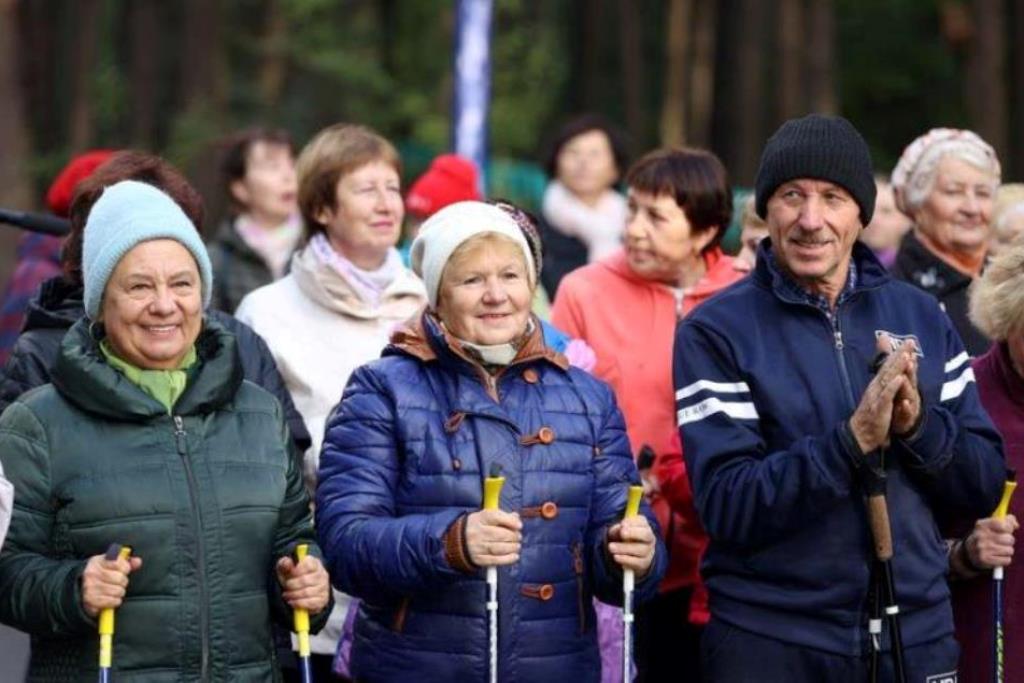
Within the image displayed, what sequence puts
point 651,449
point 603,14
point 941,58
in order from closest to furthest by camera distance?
point 651,449 < point 603,14 < point 941,58

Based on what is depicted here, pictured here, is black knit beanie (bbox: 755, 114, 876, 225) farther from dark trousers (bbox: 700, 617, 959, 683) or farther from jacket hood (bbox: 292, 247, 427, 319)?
jacket hood (bbox: 292, 247, 427, 319)

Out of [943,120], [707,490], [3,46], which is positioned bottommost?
[707,490]

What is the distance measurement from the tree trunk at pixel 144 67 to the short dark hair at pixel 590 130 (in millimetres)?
18882

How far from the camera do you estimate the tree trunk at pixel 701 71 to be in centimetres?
3406

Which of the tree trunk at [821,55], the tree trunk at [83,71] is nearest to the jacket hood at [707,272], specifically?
the tree trunk at [821,55]

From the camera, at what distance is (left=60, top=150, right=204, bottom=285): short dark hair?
6.13 metres

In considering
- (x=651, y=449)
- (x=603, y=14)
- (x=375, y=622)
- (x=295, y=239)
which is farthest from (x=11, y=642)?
(x=603, y=14)

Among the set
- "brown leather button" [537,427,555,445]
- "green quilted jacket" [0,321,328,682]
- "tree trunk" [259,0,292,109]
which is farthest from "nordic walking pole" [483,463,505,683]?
"tree trunk" [259,0,292,109]

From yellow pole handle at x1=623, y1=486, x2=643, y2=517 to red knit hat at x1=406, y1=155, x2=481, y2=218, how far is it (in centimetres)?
368

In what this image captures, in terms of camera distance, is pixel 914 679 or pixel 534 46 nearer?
pixel 914 679

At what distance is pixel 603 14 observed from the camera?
3281 centimetres

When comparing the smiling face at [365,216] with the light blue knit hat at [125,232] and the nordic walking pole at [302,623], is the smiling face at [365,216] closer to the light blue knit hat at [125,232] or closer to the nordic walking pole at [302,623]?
the light blue knit hat at [125,232]

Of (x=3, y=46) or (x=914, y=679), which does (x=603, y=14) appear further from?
(x=914, y=679)

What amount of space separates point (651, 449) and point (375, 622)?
148 cm
